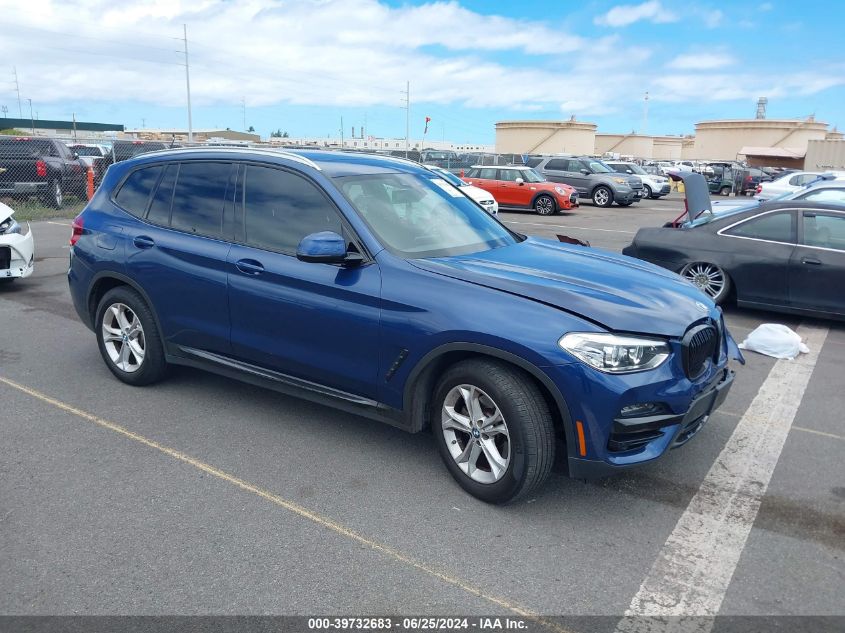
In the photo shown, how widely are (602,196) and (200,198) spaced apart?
2270cm

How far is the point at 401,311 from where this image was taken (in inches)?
151

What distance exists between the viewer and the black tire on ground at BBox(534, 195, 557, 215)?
21609 millimetres

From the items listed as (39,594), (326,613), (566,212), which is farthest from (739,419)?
(566,212)

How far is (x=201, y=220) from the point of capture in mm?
4875

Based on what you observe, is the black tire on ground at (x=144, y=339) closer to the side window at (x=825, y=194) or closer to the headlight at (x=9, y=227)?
the headlight at (x=9, y=227)

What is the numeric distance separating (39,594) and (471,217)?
3338 mm

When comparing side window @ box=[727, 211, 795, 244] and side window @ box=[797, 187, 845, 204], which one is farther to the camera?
side window @ box=[797, 187, 845, 204]

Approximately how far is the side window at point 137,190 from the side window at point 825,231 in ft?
22.4

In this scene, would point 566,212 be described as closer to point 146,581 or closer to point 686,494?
point 686,494

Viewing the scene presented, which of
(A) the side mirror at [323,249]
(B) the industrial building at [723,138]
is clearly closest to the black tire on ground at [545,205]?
(A) the side mirror at [323,249]

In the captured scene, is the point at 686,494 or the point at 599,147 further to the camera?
the point at 599,147

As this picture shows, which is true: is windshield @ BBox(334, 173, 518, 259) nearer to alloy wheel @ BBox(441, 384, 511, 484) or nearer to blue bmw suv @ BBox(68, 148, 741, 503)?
blue bmw suv @ BBox(68, 148, 741, 503)

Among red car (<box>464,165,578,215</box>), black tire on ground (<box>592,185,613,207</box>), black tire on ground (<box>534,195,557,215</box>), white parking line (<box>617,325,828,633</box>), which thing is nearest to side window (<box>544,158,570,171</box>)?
black tire on ground (<box>592,185,613,207</box>)

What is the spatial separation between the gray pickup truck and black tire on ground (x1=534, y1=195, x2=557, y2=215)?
490cm
